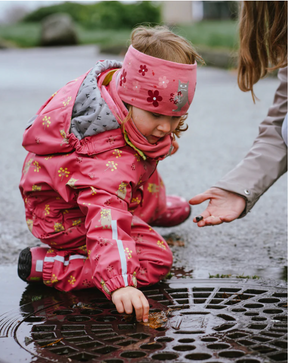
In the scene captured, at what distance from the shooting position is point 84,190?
199 cm

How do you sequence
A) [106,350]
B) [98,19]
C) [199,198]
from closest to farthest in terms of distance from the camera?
[106,350] < [199,198] < [98,19]

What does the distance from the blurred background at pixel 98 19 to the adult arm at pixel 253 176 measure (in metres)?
13.6

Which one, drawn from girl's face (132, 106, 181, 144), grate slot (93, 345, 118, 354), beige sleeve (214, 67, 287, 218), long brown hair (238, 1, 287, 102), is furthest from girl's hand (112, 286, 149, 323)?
long brown hair (238, 1, 287, 102)

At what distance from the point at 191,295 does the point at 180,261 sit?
403 millimetres

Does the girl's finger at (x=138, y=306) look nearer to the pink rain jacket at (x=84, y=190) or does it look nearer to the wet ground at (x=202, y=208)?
the pink rain jacket at (x=84, y=190)

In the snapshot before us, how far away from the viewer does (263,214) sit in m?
Result: 3.10

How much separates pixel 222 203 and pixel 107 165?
0.55 meters

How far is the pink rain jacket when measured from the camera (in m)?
1.85

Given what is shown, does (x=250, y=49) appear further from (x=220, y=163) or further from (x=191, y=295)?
(x=220, y=163)

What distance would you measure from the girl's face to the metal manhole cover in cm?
60

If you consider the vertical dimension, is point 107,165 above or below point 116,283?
above

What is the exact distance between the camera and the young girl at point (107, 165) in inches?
73.9

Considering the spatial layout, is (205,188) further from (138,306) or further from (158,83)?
(138,306)

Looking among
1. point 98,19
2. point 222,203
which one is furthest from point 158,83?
point 98,19
